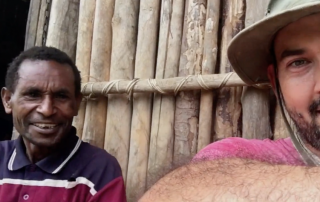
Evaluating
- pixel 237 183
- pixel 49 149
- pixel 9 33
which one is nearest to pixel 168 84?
pixel 49 149

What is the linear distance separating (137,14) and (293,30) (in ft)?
3.66

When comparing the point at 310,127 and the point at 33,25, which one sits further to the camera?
the point at 33,25

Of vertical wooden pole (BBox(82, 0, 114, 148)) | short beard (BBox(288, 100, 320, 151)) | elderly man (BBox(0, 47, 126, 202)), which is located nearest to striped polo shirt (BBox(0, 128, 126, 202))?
elderly man (BBox(0, 47, 126, 202))

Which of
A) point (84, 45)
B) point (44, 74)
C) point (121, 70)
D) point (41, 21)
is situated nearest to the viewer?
point (44, 74)

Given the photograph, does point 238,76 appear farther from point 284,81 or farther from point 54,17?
point 54,17

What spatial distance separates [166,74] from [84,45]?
1.90 feet

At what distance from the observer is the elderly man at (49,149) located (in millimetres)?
1741

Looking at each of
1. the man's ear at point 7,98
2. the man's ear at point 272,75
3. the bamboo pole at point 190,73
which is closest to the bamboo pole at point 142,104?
the bamboo pole at point 190,73

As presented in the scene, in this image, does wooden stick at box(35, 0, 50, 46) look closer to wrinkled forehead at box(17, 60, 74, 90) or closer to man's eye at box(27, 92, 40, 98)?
wrinkled forehead at box(17, 60, 74, 90)

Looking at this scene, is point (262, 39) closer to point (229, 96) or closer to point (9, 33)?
point (229, 96)

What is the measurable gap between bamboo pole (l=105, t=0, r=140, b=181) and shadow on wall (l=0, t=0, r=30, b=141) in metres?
2.21

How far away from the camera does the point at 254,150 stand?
4.43 ft

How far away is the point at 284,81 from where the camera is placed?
53.4 inches

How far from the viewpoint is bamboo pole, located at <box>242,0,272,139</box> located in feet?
5.64
